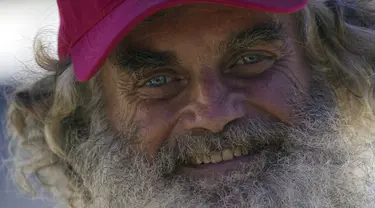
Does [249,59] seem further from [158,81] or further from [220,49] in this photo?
[158,81]

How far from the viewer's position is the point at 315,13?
218 centimetres

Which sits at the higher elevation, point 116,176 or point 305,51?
point 305,51

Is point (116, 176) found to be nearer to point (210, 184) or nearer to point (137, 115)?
point (137, 115)

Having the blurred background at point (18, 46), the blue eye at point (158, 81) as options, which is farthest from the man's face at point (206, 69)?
the blurred background at point (18, 46)

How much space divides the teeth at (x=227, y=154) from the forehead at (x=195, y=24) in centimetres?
31

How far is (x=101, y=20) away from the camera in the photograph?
1.94 m

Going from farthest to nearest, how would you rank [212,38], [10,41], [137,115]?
[10,41]
[137,115]
[212,38]

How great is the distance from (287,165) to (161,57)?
1.56ft

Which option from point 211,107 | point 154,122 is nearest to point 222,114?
point 211,107

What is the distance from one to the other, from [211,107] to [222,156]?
16 cm

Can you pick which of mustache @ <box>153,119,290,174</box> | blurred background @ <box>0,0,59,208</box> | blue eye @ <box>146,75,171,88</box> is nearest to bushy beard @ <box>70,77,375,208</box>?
mustache @ <box>153,119,290,174</box>

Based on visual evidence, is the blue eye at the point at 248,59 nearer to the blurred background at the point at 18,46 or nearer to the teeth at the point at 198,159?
the teeth at the point at 198,159

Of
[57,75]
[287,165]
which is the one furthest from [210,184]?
[57,75]

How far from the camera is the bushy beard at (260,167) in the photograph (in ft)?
6.39
